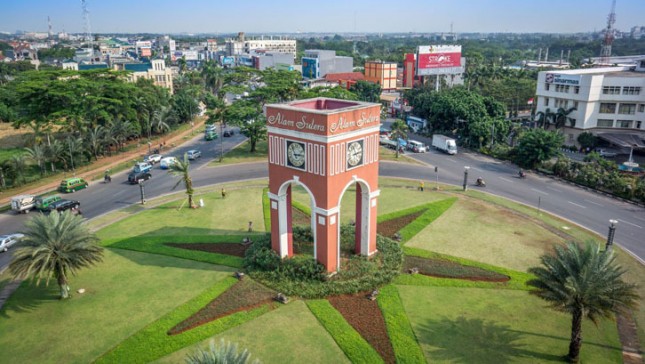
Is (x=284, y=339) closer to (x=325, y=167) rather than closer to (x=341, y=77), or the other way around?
(x=325, y=167)

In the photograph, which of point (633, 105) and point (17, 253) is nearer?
point (17, 253)

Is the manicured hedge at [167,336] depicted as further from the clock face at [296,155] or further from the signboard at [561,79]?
the signboard at [561,79]

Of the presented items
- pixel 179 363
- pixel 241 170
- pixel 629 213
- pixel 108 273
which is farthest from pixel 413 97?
pixel 179 363

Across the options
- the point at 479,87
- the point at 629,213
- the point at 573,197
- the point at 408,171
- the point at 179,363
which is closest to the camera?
the point at 179,363

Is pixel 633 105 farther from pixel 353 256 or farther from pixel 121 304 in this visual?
pixel 121 304

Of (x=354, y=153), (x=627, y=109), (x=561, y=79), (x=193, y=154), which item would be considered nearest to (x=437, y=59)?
(x=561, y=79)

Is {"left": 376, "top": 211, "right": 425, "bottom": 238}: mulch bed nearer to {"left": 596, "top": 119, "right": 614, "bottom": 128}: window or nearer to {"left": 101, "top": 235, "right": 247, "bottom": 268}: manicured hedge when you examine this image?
{"left": 101, "top": 235, "right": 247, "bottom": 268}: manicured hedge

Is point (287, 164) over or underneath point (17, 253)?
over
